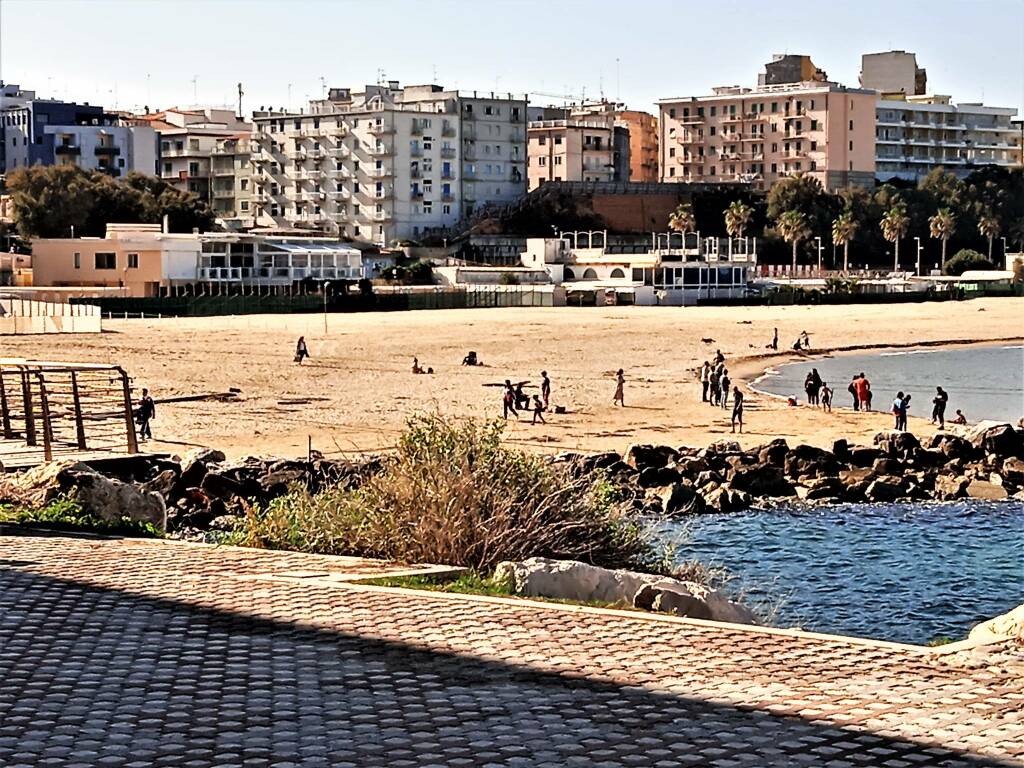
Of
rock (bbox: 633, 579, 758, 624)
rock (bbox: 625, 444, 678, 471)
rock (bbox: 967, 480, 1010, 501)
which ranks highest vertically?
rock (bbox: 633, 579, 758, 624)

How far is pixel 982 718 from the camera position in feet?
27.7

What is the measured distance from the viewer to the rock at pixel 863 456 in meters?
29.6

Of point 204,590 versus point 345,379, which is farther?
point 345,379

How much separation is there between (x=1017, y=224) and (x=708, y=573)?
369 ft

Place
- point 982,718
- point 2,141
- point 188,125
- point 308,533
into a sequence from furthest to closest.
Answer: point 188,125
point 2,141
point 308,533
point 982,718

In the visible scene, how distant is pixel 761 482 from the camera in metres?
27.3

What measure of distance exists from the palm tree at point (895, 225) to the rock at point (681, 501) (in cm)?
8892

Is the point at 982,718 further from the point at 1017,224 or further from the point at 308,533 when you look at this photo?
the point at 1017,224

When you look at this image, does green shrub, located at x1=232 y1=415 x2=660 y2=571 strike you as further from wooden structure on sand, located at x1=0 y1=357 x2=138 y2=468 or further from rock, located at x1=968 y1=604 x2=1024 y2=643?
wooden structure on sand, located at x1=0 y1=357 x2=138 y2=468

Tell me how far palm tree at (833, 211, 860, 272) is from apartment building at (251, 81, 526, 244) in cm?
2291

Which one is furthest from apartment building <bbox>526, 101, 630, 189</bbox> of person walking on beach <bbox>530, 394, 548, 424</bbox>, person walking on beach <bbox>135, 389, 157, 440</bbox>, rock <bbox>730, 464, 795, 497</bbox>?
rock <bbox>730, 464, 795, 497</bbox>

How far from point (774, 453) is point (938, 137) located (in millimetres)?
113971

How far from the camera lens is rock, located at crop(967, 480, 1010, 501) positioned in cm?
2750

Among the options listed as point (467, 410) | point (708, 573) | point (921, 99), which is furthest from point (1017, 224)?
point (708, 573)
